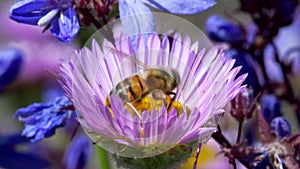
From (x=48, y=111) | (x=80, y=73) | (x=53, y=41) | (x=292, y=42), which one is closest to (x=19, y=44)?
(x=53, y=41)

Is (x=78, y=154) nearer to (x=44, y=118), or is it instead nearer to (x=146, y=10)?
(x=44, y=118)

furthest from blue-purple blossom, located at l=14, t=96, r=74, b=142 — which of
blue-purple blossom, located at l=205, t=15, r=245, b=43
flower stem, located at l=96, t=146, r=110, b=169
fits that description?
blue-purple blossom, located at l=205, t=15, r=245, b=43

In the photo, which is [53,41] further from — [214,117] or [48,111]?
[214,117]

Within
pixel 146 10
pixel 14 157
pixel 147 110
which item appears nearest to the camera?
pixel 147 110

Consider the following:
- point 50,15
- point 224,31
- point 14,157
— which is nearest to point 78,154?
point 14,157

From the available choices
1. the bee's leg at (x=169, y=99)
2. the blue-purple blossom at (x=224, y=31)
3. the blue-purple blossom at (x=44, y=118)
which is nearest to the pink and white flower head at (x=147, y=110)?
the bee's leg at (x=169, y=99)

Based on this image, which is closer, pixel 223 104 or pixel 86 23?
pixel 223 104
